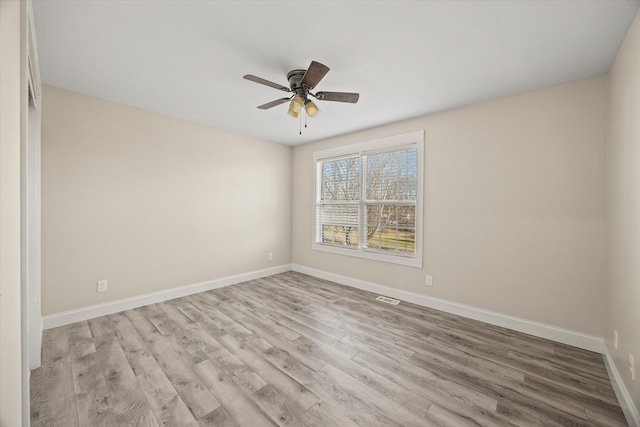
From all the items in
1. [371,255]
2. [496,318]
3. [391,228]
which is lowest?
[496,318]

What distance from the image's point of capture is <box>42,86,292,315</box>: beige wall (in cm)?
279

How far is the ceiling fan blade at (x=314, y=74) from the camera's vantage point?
6.15 ft

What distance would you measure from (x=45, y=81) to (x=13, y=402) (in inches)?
122

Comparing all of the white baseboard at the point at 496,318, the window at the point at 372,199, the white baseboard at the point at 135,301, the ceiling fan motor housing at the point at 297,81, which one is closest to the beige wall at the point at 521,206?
the white baseboard at the point at 496,318

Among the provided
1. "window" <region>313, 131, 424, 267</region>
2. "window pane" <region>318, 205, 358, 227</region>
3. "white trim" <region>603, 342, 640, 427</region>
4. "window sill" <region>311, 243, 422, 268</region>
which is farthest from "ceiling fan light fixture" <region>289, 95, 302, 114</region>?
"white trim" <region>603, 342, 640, 427</region>

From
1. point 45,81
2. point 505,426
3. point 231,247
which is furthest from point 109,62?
point 505,426

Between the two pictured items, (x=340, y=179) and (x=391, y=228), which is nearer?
(x=391, y=228)

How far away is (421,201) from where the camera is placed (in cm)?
352

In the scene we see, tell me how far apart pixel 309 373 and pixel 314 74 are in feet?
7.58

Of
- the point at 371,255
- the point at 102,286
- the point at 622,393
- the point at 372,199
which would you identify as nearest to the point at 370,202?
the point at 372,199

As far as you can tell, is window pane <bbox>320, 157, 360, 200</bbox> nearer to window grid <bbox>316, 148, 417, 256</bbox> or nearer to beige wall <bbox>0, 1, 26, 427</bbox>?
window grid <bbox>316, 148, 417, 256</bbox>

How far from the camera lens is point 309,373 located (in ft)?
6.75

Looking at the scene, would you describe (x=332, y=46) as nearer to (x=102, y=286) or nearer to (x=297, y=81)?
(x=297, y=81)

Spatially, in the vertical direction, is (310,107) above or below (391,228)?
above
